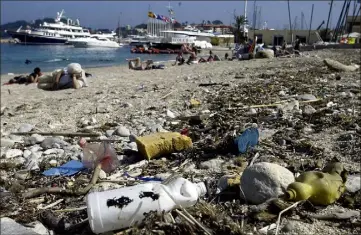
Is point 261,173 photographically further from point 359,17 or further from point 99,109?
point 359,17

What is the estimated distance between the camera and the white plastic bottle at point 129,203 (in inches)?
96.6

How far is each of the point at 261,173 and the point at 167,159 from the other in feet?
4.58

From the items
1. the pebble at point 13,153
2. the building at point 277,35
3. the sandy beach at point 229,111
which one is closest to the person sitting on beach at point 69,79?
the sandy beach at point 229,111

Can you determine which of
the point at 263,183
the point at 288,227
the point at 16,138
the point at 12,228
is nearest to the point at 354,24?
the point at 16,138

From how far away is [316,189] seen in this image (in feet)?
9.11

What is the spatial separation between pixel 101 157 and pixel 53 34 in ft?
234

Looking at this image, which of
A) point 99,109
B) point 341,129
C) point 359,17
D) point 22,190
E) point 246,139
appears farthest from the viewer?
point 359,17

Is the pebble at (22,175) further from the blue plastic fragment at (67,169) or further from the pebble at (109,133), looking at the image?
the pebble at (109,133)

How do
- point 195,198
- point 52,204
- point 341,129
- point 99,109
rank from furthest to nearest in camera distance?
point 99,109 < point 341,129 < point 52,204 < point 195,198

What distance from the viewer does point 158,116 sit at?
6324mm

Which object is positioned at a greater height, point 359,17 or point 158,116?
point 359,17

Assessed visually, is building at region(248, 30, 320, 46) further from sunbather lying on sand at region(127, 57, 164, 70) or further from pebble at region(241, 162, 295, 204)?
pebble at region(241, 162, 295, 204)

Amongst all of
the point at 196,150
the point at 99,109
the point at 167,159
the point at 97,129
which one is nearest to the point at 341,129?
the point at 196,150

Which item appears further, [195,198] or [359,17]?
[359,17]
